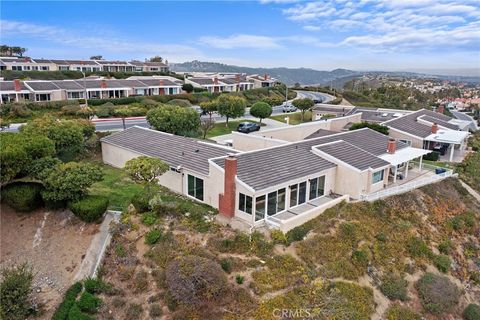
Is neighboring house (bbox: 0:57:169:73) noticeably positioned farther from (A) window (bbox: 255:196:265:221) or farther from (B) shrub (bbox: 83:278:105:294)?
(A) window (bbox: 255:196:265:221)

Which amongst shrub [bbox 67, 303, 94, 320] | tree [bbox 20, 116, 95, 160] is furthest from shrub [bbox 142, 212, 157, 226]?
tree [bbox 20, 116, 95, 160]

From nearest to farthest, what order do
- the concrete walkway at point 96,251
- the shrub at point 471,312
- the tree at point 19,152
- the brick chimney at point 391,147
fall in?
the concrete walkway at point 96,251
the tree at point 19,152
the shrub at point 471,312
the brick chimney at point 391,147

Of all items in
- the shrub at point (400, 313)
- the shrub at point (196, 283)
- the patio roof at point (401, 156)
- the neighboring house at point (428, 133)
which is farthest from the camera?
the neighboring house at point (428, 133)

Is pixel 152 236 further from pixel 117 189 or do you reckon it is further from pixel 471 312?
pixel 471 312

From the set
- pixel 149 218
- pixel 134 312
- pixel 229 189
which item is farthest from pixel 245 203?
pixel 134 312

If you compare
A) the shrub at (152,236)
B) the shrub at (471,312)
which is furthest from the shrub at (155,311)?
the shrub at (471,312)

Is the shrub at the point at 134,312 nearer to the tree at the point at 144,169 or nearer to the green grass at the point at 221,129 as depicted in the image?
the tree at the point at 144,169
